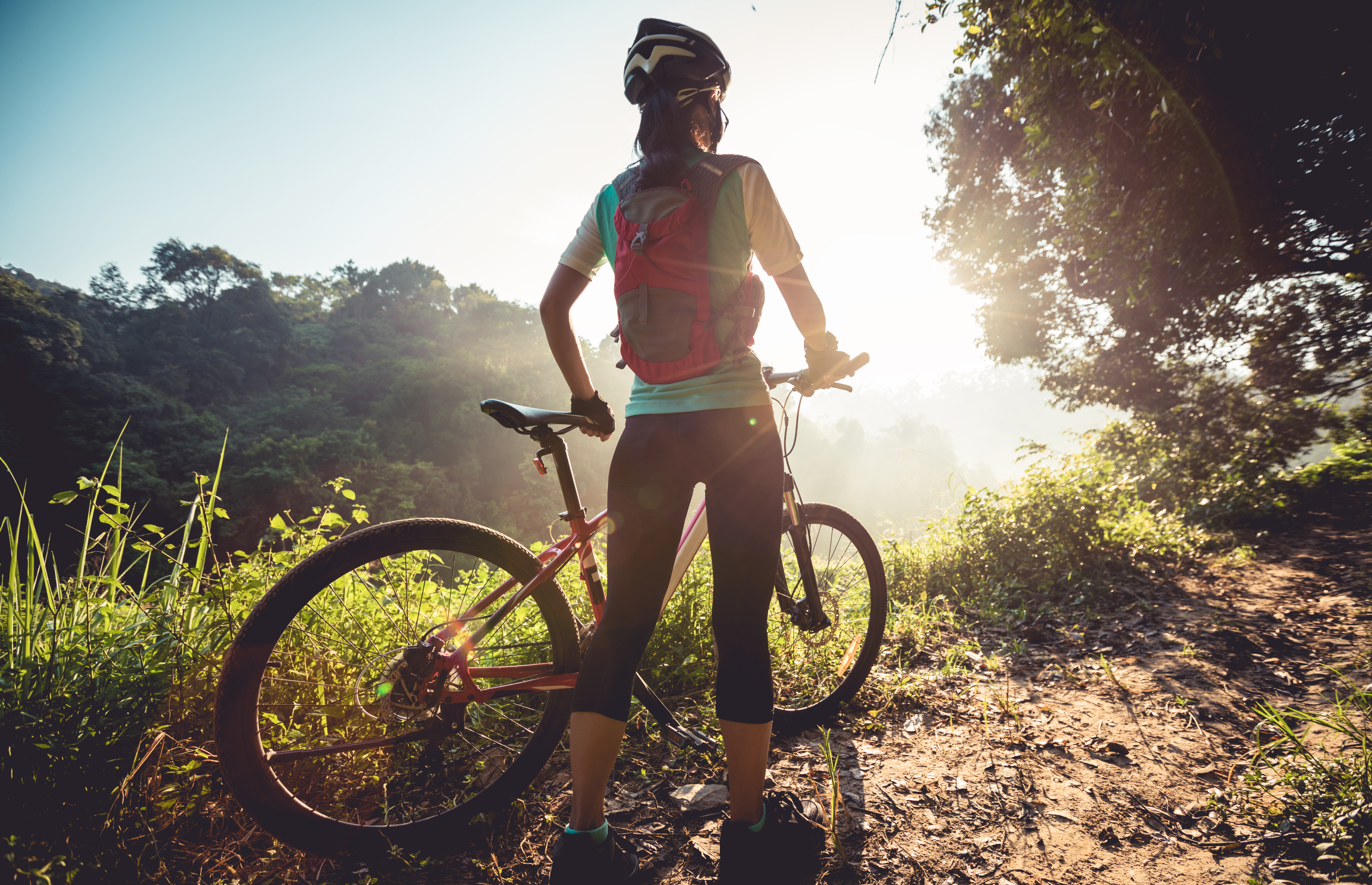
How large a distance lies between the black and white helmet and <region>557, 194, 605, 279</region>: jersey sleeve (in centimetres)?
34

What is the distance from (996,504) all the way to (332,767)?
Answer: 5.50 meters

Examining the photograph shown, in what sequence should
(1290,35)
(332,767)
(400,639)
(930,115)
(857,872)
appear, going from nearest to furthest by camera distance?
(857,872) → (332,767) → (400,639) → (1290,35) → (930,115)

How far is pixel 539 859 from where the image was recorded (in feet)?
4.74

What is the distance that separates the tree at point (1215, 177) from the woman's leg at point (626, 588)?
4.00m

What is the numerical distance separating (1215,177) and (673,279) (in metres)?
5.99

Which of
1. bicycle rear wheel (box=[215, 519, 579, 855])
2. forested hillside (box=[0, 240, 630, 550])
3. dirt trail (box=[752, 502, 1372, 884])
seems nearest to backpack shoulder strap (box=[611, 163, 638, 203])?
bicycle rear wheel (box=[215, 519, 579, 855])

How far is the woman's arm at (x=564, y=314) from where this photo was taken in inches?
58.7

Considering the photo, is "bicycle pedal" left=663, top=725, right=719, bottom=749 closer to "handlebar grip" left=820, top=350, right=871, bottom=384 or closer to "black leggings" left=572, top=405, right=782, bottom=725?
"black leggings" left=572, top=405, right=782, bottom=725

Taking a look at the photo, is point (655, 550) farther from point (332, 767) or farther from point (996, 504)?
point (996, 504)

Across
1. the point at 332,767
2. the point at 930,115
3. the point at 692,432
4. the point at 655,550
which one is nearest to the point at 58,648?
the point at 332,767

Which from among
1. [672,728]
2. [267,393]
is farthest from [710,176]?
[267,393]

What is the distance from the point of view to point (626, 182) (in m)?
1.32

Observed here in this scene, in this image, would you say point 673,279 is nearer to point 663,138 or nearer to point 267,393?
point 663,138

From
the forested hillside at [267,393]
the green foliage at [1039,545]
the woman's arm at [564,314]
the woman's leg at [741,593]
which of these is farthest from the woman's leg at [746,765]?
the forested hillside at [267,393]
